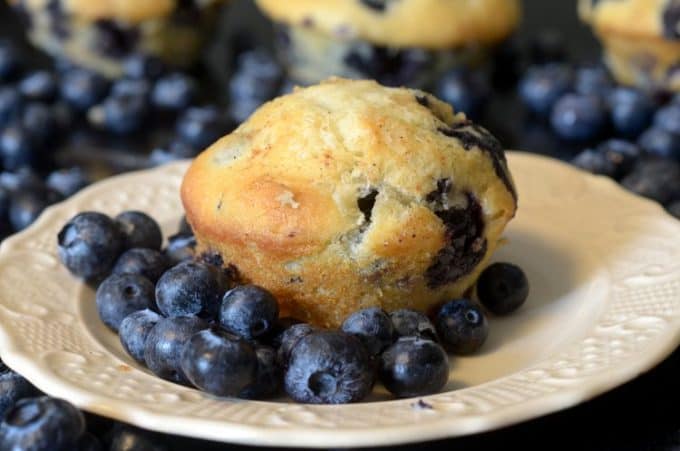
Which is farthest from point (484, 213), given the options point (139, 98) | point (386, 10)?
point (139, 98)

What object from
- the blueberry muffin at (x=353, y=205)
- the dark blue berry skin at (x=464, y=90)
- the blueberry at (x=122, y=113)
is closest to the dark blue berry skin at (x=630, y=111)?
the dark blue berry skin at (x=464, y=90)

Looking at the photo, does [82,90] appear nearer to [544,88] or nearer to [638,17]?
[544,88]

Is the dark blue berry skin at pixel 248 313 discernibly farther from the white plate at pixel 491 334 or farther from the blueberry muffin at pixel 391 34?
the blueberry muffin at pixel 391 34

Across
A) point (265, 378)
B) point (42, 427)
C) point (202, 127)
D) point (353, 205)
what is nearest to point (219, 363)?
point (265, 378)

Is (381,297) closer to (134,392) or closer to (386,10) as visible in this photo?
(134,392)

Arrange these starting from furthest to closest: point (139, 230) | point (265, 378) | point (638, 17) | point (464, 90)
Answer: point (464, 90)
point (638, 17)
point (139, 230)
point (265, 378)

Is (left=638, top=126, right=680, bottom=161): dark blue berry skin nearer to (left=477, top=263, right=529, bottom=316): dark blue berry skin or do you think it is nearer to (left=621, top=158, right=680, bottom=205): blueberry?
(left=621, top=158, right=680, bottom=205): blueberry

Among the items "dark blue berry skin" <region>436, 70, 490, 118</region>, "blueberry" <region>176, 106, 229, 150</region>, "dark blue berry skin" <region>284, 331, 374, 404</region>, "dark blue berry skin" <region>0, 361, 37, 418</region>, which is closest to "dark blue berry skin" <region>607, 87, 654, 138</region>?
"dark blue berry skin" <region>436, 70, 490, 118</region>
